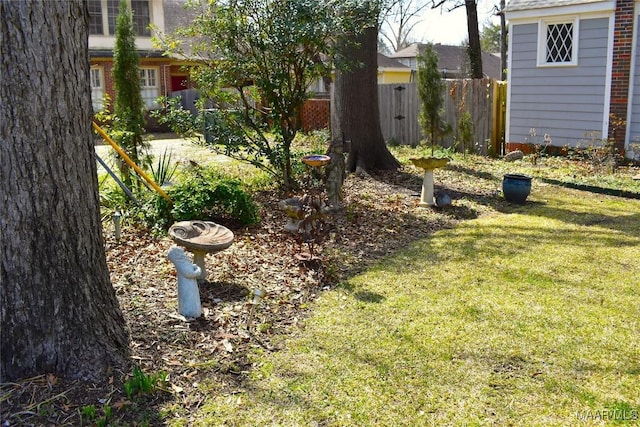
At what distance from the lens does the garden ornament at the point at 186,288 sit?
4.50 m

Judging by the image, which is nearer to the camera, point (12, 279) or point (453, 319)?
point (12, 279)

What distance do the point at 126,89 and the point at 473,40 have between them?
13.1 metres

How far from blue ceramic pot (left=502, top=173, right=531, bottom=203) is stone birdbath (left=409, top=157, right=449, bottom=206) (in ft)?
3.77

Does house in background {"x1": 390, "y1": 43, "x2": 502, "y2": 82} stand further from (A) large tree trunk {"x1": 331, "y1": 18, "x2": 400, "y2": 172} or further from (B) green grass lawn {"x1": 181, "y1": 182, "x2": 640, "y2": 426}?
(B) green grass lawn {"x1": 181, "y1": 182, "x2": 640, "y2": 426}

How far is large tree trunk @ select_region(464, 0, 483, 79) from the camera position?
61.3ft

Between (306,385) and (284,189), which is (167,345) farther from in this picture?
(284,189)

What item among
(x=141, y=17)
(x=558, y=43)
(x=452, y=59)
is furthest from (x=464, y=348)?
(x=452, y=59)

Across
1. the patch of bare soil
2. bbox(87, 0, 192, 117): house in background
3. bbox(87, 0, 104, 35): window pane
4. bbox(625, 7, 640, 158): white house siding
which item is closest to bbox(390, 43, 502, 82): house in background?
bbox(87, 0, 192, 117): house in background

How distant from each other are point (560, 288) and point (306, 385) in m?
2.81

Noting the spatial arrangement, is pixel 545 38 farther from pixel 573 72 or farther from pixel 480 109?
pixel 480 109

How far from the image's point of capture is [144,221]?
7398mm

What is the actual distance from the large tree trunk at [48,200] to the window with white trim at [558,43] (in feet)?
37.8

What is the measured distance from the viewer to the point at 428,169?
28.5 feet

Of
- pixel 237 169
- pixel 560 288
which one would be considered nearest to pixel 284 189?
pixel 237 169
